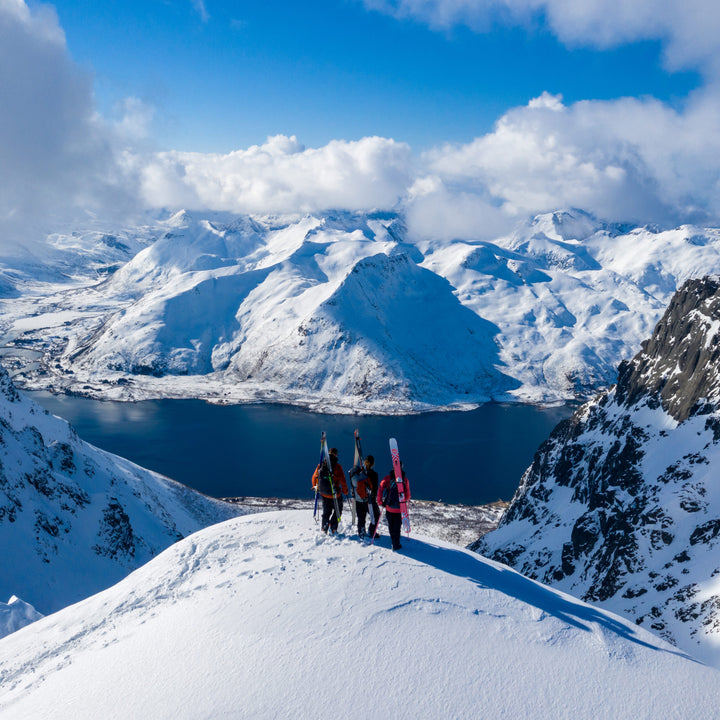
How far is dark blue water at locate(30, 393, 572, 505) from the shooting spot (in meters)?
114

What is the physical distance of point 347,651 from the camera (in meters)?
11.2

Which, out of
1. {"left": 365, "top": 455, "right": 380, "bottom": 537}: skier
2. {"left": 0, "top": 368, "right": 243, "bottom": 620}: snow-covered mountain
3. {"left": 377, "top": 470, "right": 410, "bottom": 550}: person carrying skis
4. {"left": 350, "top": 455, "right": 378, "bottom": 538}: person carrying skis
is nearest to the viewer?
{"left": 377, "top": 470, "right": 410, "bottom": 550}: person carrying skis

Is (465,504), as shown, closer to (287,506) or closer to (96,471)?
(287,506)

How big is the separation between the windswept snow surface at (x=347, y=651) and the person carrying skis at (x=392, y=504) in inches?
21.9

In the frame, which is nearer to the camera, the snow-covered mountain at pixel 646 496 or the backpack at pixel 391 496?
the backpack at pixel 391 496

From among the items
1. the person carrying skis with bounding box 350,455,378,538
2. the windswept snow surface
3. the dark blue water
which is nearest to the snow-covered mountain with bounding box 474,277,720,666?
the windswept snow surface

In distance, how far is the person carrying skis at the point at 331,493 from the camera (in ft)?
56.9

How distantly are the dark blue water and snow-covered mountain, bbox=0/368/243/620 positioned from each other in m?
42.2

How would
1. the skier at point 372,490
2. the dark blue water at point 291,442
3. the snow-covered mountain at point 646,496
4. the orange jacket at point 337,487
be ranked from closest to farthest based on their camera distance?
the skier at point 372,490 < the orange jacket at point 337,487 < the snow-covered mountain at point 646,496 < the dark blue water at point 291,442

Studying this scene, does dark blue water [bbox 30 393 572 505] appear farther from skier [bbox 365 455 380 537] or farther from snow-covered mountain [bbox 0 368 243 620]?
skier [bbox 365 455 380 537]

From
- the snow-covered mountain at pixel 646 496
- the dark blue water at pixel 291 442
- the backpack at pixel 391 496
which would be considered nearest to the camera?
the backpack at pixel 391 496

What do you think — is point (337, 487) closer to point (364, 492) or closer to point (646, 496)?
point (364, 492)

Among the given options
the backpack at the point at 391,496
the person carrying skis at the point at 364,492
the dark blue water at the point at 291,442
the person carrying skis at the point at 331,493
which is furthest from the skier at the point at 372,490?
the dark blue water at the point at 291,442

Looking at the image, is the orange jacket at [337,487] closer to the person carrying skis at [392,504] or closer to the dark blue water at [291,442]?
the person carrying skis at [392,504]
